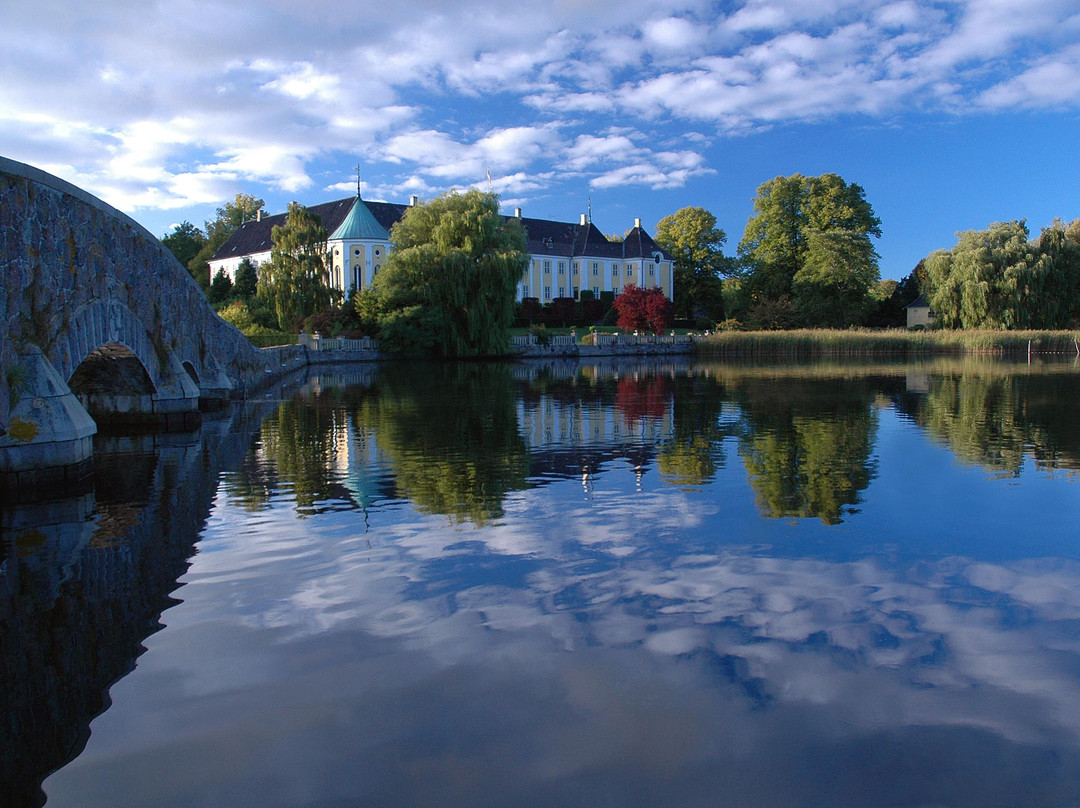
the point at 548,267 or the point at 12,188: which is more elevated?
the point at 548,267

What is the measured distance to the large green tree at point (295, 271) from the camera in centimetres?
5416

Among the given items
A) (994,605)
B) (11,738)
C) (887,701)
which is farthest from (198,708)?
(994,605)

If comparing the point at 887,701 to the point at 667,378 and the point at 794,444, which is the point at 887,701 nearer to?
the point at 794,444

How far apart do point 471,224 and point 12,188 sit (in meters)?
41.5

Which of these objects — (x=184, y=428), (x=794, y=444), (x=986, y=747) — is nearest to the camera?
(x=986, y=747)

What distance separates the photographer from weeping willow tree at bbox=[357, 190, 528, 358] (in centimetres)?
4956

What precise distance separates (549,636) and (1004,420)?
15.1 meters

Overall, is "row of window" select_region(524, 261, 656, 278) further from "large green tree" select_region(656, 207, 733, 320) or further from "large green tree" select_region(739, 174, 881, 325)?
"large green tree" select_region(739, 174, 881, 325)

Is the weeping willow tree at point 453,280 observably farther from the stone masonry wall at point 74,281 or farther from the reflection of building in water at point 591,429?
the stone masonry wall at point 74,281

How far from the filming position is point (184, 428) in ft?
56.3

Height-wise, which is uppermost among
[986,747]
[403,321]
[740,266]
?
[740,266]

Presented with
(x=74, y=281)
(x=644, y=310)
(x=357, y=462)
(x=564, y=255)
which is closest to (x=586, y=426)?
(x=357, y=462)

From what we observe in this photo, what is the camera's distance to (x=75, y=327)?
11758 millimetres

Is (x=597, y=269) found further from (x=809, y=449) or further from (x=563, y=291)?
(x=809, y=449)
